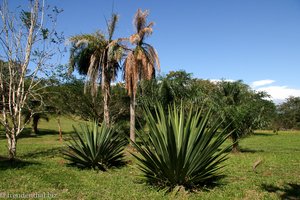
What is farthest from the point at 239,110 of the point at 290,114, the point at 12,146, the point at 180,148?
the point at 290,114

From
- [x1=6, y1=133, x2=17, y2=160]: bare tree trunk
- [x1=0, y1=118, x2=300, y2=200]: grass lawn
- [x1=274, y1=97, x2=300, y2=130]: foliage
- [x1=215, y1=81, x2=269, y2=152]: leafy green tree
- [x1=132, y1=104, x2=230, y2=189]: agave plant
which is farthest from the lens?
[x1=274, y1=97, x2=300, y2=130]: foliage

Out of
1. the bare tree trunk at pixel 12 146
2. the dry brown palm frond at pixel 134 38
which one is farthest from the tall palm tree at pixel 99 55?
the bare tree trunk at pixel 12 146

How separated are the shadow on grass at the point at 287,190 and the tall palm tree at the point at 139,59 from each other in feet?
31.3

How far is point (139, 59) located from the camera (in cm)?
1609

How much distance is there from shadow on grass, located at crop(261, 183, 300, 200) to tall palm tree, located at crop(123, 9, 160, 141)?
953cm

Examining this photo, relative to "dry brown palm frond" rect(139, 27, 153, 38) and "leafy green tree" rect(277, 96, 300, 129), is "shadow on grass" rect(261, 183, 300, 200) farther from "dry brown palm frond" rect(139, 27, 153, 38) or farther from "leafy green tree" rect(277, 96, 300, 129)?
"leafy green tree" rect(277, 96, 300, 129)

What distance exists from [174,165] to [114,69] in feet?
39.3

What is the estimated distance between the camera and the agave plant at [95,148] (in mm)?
9539

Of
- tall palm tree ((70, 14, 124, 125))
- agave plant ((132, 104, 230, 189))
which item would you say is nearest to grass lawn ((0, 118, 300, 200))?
agave plant ((132, 104, 230, 189))

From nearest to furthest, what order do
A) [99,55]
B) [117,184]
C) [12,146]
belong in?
[117,184] < [12,146] < [99,55]

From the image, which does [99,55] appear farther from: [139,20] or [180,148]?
[180,148]

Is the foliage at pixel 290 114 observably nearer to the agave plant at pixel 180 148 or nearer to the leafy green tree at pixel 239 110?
the leafy green tree at pixel 239 110

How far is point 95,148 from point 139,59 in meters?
7.60

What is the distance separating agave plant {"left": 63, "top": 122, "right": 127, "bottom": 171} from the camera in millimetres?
9539
